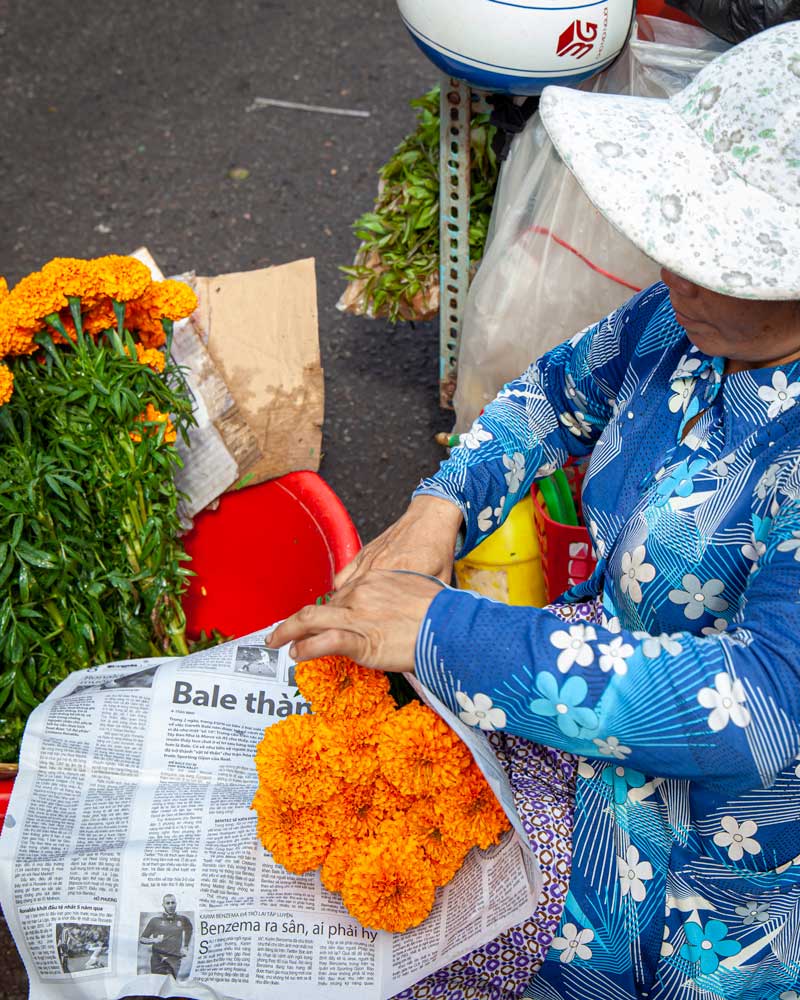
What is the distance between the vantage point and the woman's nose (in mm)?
1150

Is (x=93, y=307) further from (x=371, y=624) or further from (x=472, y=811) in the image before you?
(x=472, y=811)

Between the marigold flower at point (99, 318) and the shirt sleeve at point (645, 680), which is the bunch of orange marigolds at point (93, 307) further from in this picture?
the shirt sleeve at point (645, 680)

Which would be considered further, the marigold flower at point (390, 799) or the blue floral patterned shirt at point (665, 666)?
the marigold flower at point (390, 799)

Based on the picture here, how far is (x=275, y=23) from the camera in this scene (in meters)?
4.45

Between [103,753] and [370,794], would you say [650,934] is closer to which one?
[370,794]

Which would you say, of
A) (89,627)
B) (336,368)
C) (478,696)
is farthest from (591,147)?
(336,368)

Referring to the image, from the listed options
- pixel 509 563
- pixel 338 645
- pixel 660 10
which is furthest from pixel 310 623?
pixel 660 10

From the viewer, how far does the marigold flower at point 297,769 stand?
1.25 meters

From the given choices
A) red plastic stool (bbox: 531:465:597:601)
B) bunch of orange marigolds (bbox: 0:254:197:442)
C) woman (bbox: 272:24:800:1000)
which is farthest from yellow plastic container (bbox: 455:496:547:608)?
bunch of orange marigolds (bbox: 0:254:197:442)

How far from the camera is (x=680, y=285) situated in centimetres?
116

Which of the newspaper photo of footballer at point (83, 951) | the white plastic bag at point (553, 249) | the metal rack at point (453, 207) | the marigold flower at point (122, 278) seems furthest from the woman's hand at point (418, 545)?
the metal rack at point (453, 207)

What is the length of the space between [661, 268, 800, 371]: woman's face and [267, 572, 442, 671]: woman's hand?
44 cm

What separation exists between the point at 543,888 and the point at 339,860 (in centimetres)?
28

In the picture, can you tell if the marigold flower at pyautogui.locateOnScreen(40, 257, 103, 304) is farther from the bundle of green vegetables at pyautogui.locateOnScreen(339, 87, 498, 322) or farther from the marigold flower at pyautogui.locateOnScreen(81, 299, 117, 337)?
the bundle of green vegetables at pyautogui.locateOnScreen(339, 87, 498, 322)
